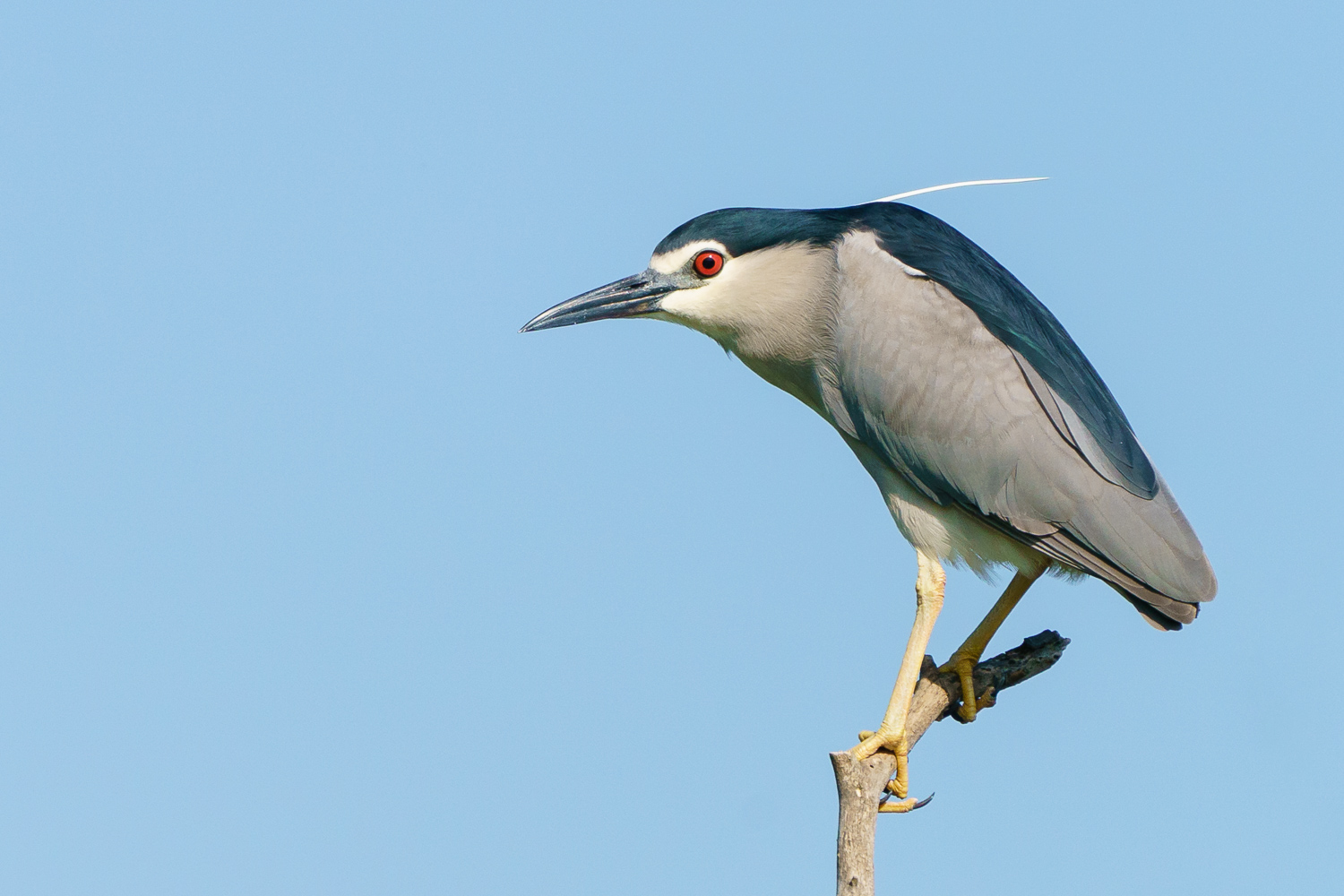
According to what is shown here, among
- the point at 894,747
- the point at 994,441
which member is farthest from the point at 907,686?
the point at 994,441

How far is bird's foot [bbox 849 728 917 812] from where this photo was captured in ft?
17.0

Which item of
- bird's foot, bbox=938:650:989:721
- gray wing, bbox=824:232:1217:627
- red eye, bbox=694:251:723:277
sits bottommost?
bird's foot, bbox=938:650:989:721

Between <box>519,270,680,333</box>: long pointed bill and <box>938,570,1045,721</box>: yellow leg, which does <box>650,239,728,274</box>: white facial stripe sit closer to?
<box>519,270,680,333</box>: long pointed bill

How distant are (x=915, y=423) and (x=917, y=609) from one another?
2.40 feet

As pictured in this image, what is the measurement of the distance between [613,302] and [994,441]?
1680mm

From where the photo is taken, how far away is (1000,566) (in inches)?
218

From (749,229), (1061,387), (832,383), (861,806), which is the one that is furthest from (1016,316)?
(861,806)

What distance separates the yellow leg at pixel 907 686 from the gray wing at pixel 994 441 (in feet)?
1.08

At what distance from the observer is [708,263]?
5742 mm

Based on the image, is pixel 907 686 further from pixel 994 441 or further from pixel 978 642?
pixel 994 441

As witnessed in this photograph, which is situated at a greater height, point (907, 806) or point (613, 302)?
point (613, 302)

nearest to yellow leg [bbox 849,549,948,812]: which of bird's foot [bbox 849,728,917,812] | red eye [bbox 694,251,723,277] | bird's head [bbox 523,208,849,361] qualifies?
bird's foot [bbox 849,728,917,812]

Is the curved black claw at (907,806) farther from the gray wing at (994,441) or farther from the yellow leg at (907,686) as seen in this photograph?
the gray wing at (994,441)

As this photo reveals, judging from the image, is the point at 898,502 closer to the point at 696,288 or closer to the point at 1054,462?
the point at 1054,462
